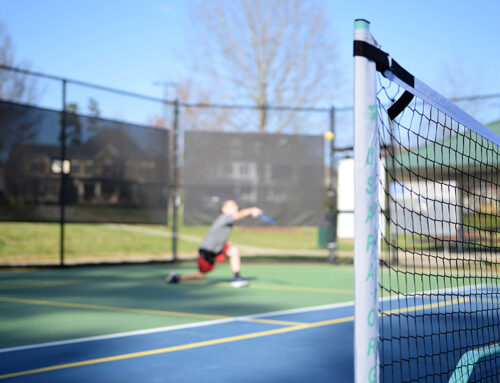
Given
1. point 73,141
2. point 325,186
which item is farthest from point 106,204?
point 325,186

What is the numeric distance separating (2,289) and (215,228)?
10.5 ft

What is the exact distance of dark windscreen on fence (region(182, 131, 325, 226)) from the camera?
43.8ft

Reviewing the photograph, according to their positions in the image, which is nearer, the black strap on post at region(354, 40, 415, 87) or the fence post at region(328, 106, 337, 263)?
the black strap on post at region(354, 40, 415, 87)

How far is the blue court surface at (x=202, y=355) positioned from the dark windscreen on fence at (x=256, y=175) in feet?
23.9

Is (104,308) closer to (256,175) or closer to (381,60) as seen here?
(381,60)

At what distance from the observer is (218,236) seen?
29.4 ft

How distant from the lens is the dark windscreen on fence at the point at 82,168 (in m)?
11.1

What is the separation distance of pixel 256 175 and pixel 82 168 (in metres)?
3.70

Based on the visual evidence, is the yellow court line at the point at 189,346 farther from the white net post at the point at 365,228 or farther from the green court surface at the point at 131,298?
the white net post at the point at 365,228

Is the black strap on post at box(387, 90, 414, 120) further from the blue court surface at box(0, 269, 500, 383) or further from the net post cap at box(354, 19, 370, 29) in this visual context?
the blue court surface at box(0, 269, 500, 383)

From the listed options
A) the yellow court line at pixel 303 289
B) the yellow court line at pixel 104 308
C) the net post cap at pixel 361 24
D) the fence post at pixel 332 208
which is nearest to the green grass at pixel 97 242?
the fence post at pixel 332 208

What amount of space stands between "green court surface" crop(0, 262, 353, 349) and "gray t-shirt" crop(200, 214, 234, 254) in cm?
61

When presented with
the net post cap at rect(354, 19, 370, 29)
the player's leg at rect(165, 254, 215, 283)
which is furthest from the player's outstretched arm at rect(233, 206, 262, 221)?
the net post cap at rect(354, 19, 370, 29)

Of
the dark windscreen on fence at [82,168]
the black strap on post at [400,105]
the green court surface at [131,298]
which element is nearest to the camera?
the black strap on post at [400,105]
